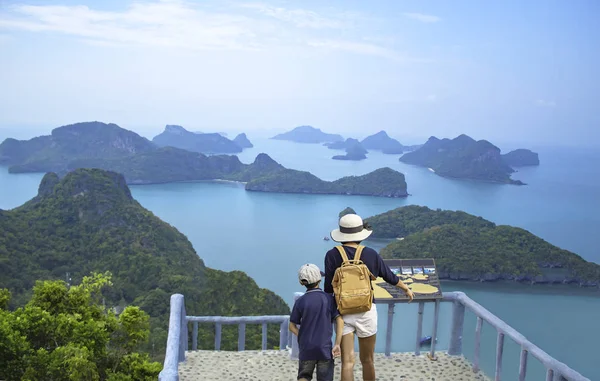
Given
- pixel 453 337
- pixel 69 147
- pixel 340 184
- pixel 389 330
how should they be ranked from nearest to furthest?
pixel 389 330 < pixel 453 337 < pixel 340 184 < pixel 69 147

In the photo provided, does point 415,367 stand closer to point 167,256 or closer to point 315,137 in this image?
point 167,256

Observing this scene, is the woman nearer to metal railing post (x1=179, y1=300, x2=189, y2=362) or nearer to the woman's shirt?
the woman's shirt

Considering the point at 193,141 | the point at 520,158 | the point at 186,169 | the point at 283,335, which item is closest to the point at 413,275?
the point at 283,335

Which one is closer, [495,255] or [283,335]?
[283,335]

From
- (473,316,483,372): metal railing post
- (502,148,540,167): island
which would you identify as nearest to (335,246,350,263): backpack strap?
(473,316,483,372): metal railing post

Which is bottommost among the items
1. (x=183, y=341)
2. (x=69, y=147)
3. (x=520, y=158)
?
(x=183, y=341)

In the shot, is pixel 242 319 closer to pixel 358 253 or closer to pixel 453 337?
pixel 358 253

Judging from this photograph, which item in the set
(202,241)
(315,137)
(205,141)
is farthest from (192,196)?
(315,137)

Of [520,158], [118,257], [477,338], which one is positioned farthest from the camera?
[520,158]
